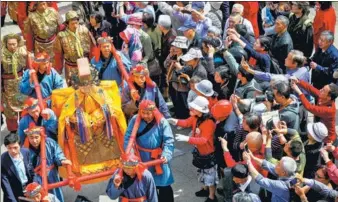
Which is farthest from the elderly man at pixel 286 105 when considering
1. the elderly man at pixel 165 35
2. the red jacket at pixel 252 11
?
the red jacket at pixel 252 11

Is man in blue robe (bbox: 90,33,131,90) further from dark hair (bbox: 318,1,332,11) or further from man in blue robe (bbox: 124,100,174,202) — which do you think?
dark hair (bbox: 318,1,332,11)

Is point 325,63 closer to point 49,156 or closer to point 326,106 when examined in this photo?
point 326,106

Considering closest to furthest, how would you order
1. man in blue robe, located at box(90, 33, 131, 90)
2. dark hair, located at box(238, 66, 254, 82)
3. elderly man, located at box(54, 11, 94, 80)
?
dark hair, located at box(238, 66, 254, 82) < man in blue robe, located at box(90, 33, 131, 90) < elderly man, located at box(54, 11, 94, 80)

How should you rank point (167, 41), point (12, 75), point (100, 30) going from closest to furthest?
point (12, 75)
point (167, 41)
point (100, 30)

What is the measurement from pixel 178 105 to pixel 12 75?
224 centimetres

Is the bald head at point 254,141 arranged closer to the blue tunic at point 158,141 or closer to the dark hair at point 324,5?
the blue tunic at point 158,141

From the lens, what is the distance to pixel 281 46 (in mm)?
9023

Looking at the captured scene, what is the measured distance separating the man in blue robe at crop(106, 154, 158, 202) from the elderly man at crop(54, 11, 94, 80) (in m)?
3.19

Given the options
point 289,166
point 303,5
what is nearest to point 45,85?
point 289,166

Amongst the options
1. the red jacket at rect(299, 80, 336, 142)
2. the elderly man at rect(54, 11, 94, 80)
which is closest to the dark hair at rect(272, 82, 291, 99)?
the red jacket at rect(299, 80, 336, 142)

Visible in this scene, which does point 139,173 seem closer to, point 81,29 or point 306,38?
point 81,29

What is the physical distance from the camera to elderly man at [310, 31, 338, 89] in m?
8.50

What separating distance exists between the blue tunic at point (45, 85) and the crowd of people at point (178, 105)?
0.01 meters

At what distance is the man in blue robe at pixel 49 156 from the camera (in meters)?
6.77
